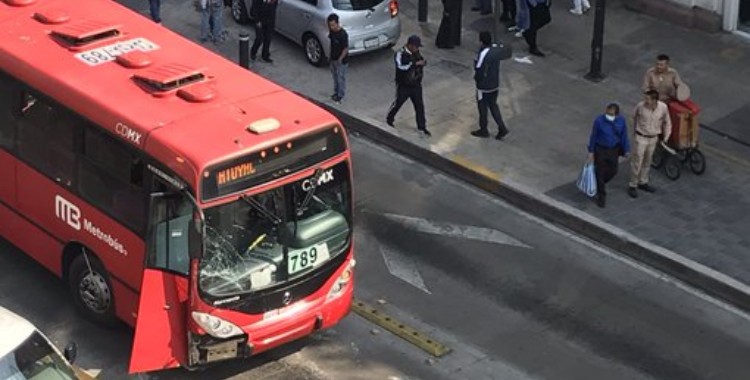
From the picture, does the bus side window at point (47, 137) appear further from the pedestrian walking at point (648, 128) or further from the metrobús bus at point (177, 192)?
the pedestrian walking at point (648, 128)

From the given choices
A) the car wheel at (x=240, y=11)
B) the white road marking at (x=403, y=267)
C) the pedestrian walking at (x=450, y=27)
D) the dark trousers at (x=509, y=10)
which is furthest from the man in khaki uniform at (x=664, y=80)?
the car wheel at (x=240, y=11)

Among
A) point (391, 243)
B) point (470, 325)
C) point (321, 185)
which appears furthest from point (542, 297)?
point (321, 185)

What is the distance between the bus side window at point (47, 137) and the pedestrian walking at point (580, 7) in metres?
12.2

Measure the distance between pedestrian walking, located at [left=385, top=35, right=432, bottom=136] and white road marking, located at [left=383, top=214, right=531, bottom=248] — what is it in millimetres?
2634

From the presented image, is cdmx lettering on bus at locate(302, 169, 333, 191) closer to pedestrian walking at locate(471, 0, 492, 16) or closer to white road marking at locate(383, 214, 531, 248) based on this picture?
white road marking at locate(383, 214, 531, 248)

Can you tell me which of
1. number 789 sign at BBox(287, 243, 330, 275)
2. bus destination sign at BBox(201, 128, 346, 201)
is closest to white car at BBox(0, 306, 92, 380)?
bus destination sign at BBox(201, 128, 346, 201)

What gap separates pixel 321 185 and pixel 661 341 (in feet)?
14.4

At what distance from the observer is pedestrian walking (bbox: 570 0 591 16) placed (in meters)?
A: 24.9

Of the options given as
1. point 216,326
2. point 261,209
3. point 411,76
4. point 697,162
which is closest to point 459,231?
point 411,76

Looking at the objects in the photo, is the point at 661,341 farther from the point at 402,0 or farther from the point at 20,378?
the point at 402,0

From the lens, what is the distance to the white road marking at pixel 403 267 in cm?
1672

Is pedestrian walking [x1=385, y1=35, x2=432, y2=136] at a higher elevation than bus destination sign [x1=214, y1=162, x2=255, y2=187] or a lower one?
lower

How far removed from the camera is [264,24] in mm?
23078

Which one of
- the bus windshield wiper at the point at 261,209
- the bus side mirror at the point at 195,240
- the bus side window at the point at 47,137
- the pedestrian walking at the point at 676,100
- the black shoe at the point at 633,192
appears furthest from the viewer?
the pedestrian walking at the point at 676,100
